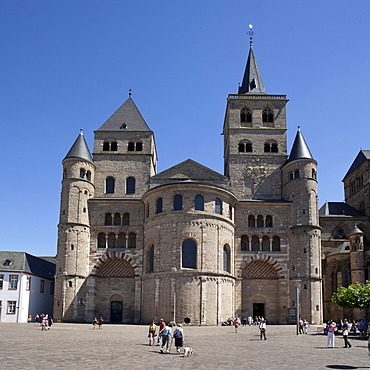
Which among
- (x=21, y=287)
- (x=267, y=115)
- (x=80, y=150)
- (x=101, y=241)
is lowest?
(x=21, y=287)

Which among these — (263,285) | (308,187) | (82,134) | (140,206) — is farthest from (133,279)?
(308,187)

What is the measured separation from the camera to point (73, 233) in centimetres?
5231

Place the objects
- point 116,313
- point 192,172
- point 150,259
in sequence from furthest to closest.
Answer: point 192,172, point 116,313, point 150,259

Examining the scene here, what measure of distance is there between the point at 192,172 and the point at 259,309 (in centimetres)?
1746

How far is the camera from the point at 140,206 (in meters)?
55.2


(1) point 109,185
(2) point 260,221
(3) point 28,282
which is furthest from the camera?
(1) point 109,185

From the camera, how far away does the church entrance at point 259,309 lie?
52969 millimetres

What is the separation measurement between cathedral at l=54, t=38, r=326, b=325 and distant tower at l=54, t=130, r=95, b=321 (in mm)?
112

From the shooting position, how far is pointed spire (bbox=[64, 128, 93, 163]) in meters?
55.2

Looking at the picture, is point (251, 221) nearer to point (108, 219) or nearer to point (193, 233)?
point (193, 233)

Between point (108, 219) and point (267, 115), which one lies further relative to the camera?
point (267, 115)

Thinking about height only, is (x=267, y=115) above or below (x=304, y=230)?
above

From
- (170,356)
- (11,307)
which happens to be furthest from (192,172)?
(170,356)

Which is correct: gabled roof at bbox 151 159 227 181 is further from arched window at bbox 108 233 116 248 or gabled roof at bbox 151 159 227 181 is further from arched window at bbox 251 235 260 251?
arched window at bbox 108 233 116 248
